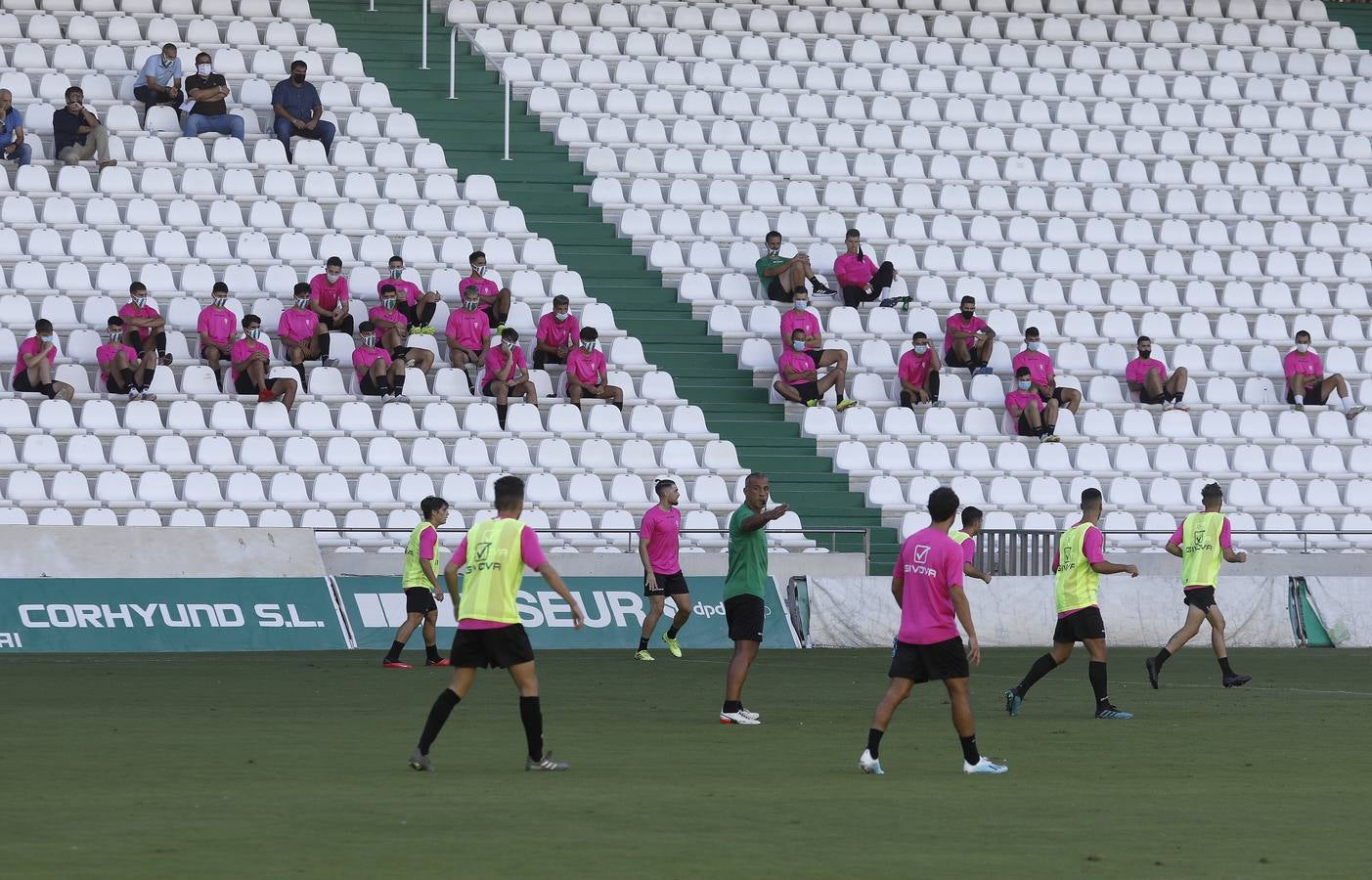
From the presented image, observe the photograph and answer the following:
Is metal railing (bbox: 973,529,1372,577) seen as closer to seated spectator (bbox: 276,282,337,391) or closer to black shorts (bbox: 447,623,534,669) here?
seated spectator (bbox: 276,282,337,391)

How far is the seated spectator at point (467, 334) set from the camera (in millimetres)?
27688

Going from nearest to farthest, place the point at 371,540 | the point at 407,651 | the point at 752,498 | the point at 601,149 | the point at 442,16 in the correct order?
the point at 752,498 → the point at 407,651 → the point at 371,540 → the point at 601,149 → the point at 442,16

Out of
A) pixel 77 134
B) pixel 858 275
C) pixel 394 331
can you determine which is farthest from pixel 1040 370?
pixel 77 134

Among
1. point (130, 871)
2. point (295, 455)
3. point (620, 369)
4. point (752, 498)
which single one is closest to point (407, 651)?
point (295, 455)

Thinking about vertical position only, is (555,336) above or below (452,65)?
below

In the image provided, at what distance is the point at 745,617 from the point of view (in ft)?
50.1

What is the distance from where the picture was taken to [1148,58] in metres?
35.7

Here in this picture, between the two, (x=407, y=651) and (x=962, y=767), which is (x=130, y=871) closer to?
(x=962, y=767)

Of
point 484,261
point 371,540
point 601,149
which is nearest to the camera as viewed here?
point 371,540

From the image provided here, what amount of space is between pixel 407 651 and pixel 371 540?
7.08ft

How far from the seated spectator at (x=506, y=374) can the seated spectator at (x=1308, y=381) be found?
Answer: 37.2ft

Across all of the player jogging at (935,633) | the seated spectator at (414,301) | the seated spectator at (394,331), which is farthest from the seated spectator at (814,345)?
the player jogging at (935,633)

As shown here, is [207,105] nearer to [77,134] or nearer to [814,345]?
[77,134]

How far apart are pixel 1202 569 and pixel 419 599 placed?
7.45 m
